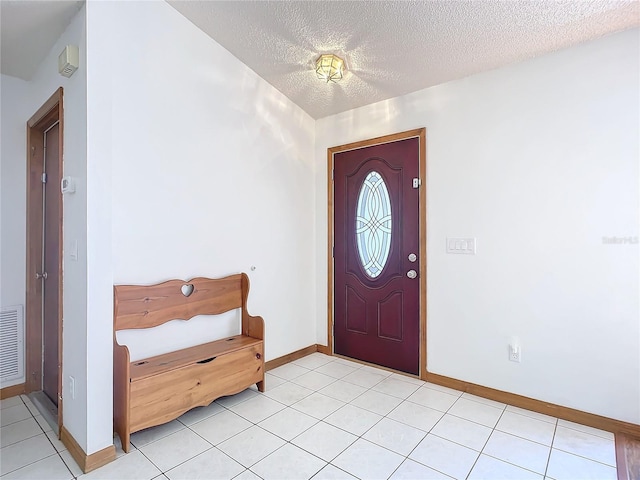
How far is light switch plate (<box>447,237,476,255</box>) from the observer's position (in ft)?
8.99

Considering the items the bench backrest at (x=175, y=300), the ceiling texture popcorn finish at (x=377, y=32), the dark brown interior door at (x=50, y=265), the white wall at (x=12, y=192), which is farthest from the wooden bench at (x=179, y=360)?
the ceiling texture popcorn finish at (x=377, y=32)

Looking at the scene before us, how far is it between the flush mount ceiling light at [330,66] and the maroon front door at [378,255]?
0.82m

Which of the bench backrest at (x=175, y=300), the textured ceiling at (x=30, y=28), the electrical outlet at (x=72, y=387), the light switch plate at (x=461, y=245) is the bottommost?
the electrical outlet at (x=72, y=387)

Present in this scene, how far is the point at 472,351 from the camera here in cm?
275

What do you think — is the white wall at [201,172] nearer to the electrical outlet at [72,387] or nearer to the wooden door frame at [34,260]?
the electrical outlet at [72,387]

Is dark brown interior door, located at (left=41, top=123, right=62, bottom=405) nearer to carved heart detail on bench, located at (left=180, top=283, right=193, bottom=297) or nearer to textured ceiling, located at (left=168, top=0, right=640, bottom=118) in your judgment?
carved heart detail on bench, located at (left=180, top=283, right=193, bottom=297)

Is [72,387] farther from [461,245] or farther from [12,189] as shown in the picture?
[461,245]

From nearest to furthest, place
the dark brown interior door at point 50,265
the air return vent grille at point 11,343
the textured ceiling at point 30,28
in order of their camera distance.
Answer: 1. the textured ceiling at point 30,28
2. the dark brown interior door at point 50,265
3. the air return vent grille at point 11,343

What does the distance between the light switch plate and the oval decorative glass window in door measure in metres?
0.57

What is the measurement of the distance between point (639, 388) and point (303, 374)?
2.39 m

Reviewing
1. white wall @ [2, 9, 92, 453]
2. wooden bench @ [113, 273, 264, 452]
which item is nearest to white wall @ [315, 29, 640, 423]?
Result: wooden bench @ [113, 273, 264, 452]

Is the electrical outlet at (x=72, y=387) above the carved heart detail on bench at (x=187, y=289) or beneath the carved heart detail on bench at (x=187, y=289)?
beneath

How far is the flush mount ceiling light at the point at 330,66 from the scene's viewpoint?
2.67 metres

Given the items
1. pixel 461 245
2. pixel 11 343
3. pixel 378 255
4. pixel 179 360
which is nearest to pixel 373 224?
pixel 378 255
